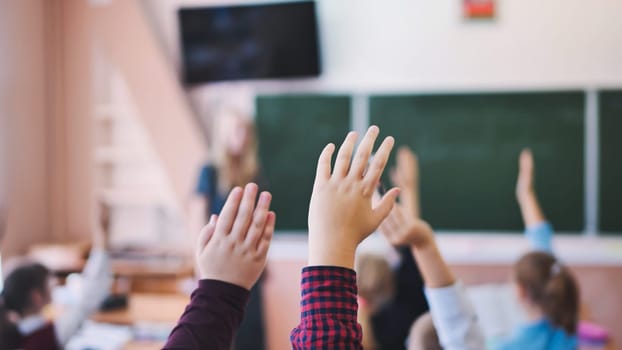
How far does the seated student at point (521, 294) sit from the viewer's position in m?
0.82

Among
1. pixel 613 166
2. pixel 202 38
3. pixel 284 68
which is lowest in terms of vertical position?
pixel 613 166

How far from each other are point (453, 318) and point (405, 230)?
0.63 feet

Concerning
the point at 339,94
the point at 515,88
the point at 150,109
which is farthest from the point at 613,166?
the point at 150,109

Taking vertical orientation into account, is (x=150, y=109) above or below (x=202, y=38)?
below

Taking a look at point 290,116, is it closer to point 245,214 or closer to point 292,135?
point 292,135

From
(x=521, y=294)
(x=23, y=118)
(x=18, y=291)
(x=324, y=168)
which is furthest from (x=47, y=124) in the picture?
(x=324, y=168)

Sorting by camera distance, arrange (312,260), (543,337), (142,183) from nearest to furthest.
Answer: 1. (312,260)
2. (543,337)
3. (142,183)

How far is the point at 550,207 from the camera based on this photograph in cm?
309

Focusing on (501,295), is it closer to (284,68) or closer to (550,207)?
(550,207)

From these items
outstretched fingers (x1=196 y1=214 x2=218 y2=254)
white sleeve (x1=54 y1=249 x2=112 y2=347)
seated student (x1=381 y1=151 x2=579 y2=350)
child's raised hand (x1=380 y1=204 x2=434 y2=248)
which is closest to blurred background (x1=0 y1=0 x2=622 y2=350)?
white sleeve (x1=54 y1=249 x2=112 y2=347)

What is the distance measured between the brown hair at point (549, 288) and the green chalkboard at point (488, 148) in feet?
5.08

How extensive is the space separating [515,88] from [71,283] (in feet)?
8.30

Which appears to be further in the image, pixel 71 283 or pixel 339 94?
pixel 339 94

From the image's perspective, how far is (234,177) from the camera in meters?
2.81
